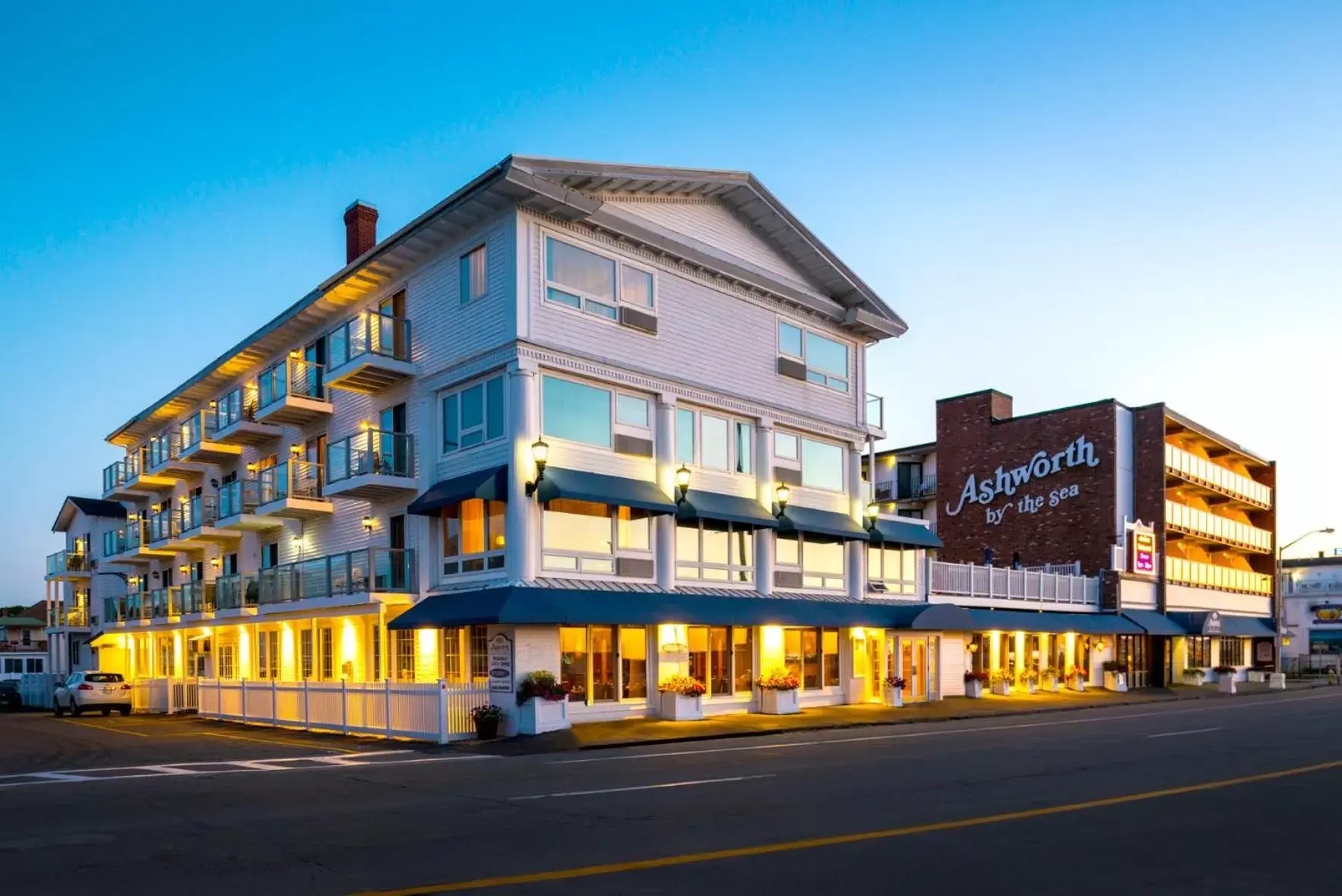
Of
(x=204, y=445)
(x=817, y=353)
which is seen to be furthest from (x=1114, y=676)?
(x=204, y=445)

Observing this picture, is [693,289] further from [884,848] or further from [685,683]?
[884,848]

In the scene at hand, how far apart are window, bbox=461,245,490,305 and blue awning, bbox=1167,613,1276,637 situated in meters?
36.1

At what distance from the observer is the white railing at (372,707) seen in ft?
74.4

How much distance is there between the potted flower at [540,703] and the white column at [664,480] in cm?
465

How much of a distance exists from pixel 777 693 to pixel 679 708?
3763 mm

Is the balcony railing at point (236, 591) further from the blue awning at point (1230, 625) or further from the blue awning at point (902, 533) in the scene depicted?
the blue awning at point (1230, 625)

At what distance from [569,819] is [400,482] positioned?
16853 millimetres

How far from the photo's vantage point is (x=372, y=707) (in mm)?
24156

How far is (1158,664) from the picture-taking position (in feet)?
162

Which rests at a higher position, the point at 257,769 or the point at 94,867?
the point at 94,867

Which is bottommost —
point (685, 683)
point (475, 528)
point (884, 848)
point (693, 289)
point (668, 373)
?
point (685, 683)

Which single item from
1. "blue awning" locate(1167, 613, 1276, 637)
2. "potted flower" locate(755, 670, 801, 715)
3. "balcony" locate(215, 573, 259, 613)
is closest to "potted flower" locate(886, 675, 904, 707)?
"potted flower" locate(755, 670, 801, 715)

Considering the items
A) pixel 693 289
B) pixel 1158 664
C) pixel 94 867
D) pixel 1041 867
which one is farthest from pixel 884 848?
pixel 1158 664

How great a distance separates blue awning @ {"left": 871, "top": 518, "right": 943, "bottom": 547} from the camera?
33594mm
